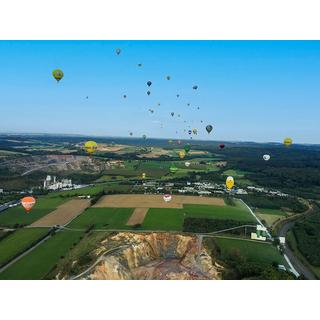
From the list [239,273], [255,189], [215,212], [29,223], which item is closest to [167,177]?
[255,189]

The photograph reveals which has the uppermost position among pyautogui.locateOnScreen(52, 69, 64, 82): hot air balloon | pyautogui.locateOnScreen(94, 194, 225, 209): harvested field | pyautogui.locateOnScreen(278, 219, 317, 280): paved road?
pyautogui.locateOnScreen(52, 69, 64, 82): hot air balloon

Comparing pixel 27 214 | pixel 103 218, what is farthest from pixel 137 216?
pixel 27 214

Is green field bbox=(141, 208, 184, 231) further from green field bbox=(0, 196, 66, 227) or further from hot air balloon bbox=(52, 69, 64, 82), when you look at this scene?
hot air balloon bbox=(52, 69, 64, 82)

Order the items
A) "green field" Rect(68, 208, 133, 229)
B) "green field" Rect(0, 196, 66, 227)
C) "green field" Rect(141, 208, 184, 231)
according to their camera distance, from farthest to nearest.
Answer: "green field" Rect(0, 196, 66, 227) < "green field" Rect(68, 208, 133, 229) < "green field" Rect(141, 208, 184, 231)

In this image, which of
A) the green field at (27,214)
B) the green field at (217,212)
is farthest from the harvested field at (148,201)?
the green field at (27,214)

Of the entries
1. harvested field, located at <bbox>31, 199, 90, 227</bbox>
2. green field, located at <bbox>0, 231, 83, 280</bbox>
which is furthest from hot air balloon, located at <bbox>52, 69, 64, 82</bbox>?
harvested field, located at <bbox>31, 199, 90, 227</bbox>

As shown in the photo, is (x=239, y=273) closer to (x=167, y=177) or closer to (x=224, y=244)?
(x=224, y=244)

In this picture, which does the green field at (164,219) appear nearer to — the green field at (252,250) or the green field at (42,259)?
the green field at (252,250)
